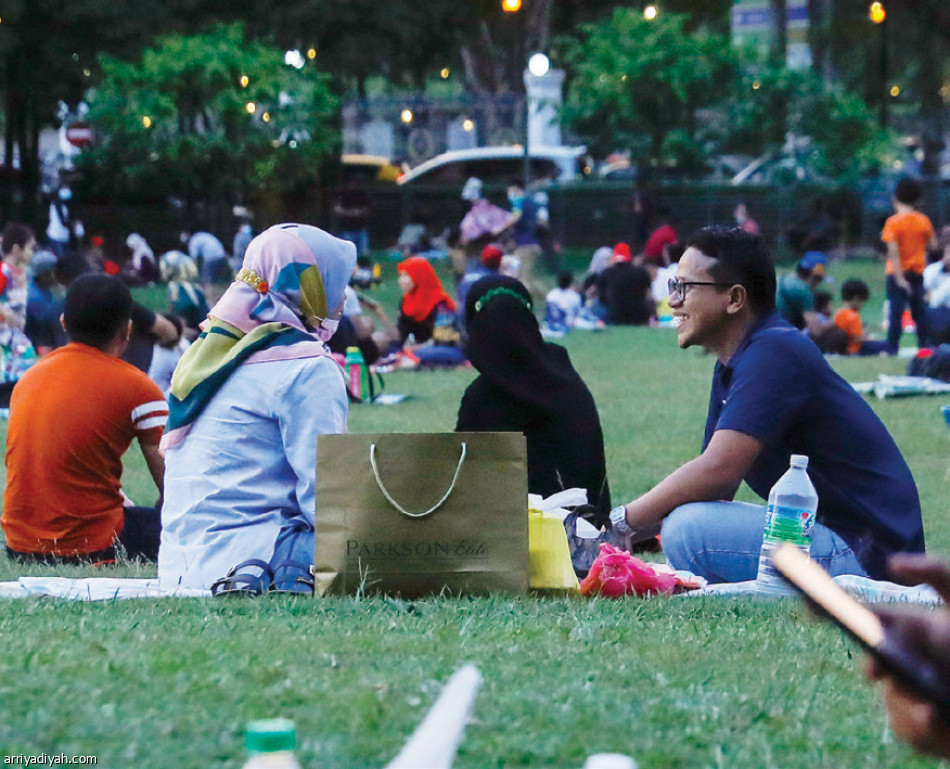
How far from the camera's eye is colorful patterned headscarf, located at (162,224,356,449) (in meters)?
4.93

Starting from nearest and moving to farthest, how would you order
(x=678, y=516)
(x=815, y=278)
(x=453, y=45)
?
1. (x=678, y=516)
2. (x=815, y=278)
3. (x=453, y=45)

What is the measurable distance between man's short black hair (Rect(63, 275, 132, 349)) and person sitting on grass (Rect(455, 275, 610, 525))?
1676 millimetres

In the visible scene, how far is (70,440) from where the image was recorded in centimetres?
601

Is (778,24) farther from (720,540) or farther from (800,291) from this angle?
(720,540)

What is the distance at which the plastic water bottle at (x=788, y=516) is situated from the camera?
4.62 meters

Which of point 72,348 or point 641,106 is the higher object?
point 641,106

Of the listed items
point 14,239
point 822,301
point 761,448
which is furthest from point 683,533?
point 822,301

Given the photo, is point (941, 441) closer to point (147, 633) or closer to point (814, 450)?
point (814, 450)

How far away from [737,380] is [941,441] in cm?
574

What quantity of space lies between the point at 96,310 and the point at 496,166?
3147 cm

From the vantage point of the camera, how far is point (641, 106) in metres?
33.3

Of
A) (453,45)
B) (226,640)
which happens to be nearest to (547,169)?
(453,45)

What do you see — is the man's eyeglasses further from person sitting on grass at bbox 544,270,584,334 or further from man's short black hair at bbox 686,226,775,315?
person sitting on grass at bbox 544,270,584,334

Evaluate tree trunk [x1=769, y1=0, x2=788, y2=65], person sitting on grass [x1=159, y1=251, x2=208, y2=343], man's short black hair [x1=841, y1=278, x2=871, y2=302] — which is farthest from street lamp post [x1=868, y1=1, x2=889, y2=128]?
person sitting on grass [x1=159, y1=251, x2=208, y2=343]
